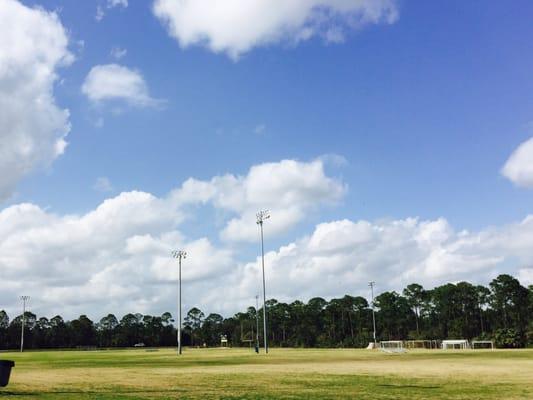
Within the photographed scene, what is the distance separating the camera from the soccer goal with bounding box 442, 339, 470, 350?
124625 millimetres

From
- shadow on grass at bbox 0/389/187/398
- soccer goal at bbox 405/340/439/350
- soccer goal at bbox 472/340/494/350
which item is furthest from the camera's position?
soccer goal at bbox 405/340/439/350

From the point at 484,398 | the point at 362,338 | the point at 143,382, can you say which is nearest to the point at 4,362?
the point at 143,382

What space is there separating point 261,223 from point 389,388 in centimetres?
8204

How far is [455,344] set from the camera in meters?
131

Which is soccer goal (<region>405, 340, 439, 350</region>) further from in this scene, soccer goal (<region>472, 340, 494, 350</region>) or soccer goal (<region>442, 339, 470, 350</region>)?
soccer goal (<region>472, 340, 494, 350</region>)

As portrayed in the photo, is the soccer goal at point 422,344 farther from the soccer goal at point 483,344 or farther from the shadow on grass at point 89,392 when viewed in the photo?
the shadow on grass at point 89,392

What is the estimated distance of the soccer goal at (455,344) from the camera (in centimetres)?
12462

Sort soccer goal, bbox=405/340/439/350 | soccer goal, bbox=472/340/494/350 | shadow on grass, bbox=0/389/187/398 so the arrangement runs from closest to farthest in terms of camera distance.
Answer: shadow on grass, bbox=0/389/187/398, soccer goal, bbox=472/340/494/350, soccer goal, bbox=405/340/439/350

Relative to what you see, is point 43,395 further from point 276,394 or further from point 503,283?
point 503,283

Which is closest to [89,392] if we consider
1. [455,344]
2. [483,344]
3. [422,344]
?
[455,344]

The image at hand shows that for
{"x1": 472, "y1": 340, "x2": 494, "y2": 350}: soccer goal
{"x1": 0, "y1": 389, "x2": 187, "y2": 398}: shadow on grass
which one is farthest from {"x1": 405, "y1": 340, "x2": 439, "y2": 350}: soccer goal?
{"x1": 0, "y1": 389, "x2": 187, "y2": 398}: shadow on grass

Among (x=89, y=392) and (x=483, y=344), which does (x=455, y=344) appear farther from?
(x=89, y=392)

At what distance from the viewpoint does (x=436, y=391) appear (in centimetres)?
2758

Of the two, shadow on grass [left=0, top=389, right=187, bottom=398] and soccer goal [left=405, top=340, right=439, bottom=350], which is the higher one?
shadow on grass [left=0, top=389, right=187, bottom=398]
